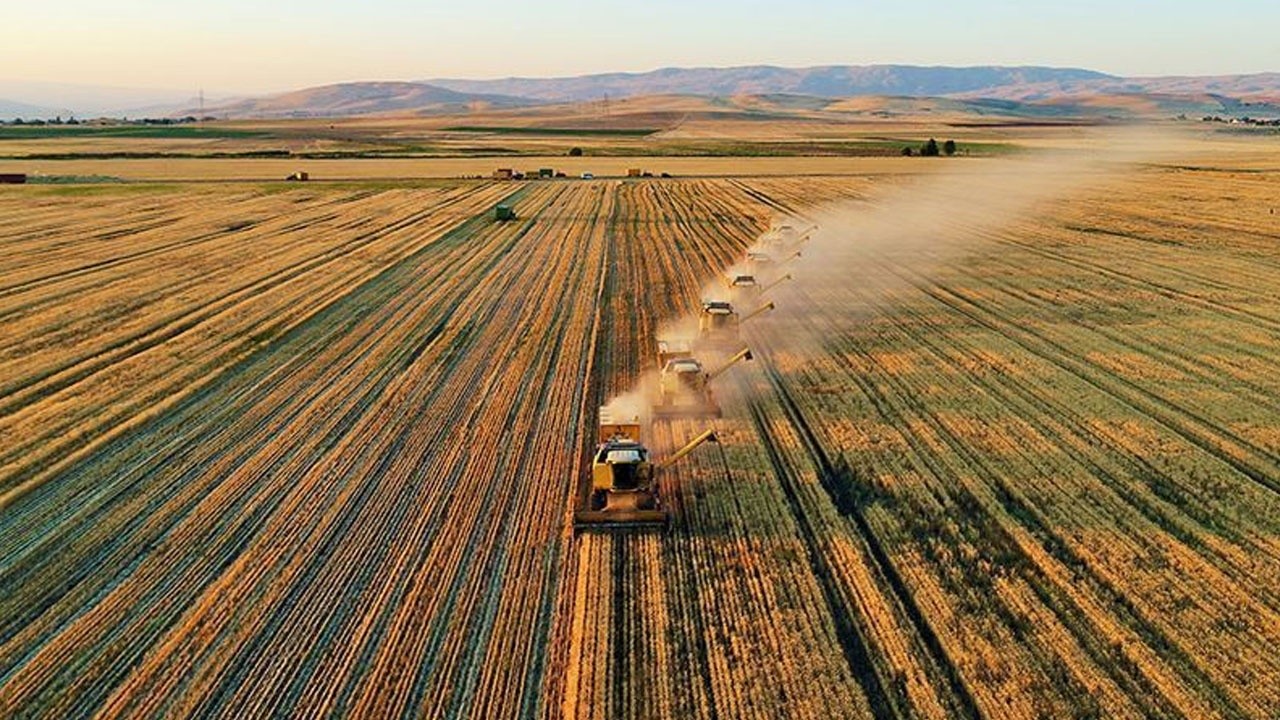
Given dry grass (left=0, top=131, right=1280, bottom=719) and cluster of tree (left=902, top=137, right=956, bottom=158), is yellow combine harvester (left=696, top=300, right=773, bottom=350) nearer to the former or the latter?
dry grass (left=0, top=131, right=1280, bottom=719)

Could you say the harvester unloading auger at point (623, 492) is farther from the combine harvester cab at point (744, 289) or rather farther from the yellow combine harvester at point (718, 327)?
the combine harvester cab at point (744, 289)

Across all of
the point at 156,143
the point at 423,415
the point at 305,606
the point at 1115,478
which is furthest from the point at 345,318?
the point at 156,143

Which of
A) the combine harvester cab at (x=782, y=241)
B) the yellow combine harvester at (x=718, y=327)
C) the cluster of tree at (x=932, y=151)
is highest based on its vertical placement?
the cluster of tree at (x=932, y=151)

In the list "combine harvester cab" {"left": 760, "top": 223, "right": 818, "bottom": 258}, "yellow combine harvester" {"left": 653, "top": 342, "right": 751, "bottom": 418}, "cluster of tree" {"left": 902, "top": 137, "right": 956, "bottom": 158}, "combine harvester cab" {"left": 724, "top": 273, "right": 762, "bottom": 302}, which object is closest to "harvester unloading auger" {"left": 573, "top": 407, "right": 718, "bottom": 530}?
"yellow combine harvester" {"left": 653, "top": 342, "right": 751, "bottom": 418}

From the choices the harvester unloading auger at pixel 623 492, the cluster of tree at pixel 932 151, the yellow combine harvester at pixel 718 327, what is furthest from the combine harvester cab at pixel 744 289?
the cluster of tree at pixel 932 151

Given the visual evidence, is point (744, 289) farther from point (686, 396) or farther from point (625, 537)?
point (625, 537)

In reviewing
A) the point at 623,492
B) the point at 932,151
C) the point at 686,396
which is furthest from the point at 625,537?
the point at 932,151

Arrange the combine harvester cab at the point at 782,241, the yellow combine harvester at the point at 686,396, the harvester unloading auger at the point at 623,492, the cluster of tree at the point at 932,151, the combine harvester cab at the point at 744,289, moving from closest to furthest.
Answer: the harvester unloading auger at the point at 623,492, the yellow combine harvester at the point at 686,396, the combine harvester cab at the point at 744,289, the combine harvester cab at the point at 782,241, the cluster of tree at the point at 932,151

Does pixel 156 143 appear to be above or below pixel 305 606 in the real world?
above

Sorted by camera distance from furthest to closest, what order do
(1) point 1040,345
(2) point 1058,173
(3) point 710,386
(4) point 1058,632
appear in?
(2) point 1058,173
(1) point 1040,345
(3) point 710,386
(4) point 1058,632

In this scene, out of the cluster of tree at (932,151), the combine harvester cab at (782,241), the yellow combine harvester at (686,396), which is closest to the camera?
the yellow combine harvester at (686,396)

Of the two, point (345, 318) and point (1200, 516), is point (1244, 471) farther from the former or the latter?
point (345, 318)
